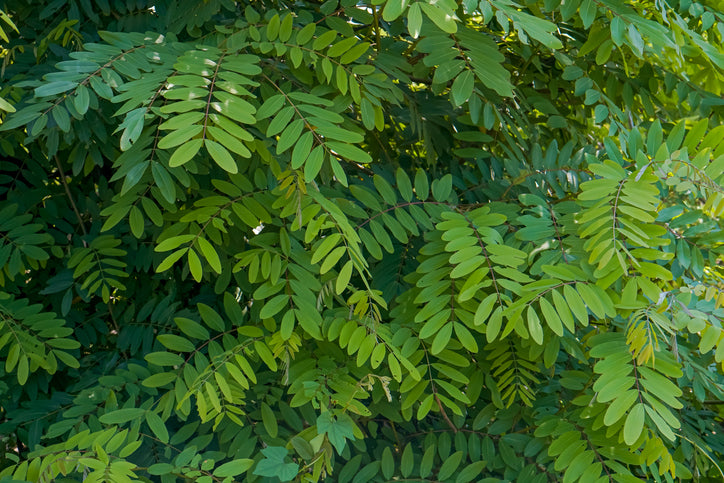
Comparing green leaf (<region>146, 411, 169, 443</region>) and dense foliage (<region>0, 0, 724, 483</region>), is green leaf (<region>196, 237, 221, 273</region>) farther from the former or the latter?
green leaf (<region>146, 411, 169, 443</region>)

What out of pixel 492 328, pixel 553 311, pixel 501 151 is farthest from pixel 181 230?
pixel 501 151

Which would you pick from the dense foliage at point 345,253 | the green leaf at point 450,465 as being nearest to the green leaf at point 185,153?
the dense foliage at point 345,253

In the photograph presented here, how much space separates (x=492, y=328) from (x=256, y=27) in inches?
34.5

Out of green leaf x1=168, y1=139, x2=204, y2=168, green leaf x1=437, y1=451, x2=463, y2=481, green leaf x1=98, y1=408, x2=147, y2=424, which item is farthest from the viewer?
green leaf x1=437, y1=451, x2=463, y2=481

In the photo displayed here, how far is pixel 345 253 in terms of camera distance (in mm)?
1515

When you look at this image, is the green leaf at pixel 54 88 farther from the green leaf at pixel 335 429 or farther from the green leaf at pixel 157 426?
the green leaf at pixel 335 429

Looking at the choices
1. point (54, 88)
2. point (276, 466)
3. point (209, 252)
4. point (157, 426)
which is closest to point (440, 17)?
point (209, 252)

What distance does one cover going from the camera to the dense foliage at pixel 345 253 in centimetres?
128

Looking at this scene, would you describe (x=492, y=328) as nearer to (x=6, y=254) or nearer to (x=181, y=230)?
(x=181, y=230)

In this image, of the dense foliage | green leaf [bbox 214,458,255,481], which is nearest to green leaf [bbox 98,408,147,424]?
the dense foliage

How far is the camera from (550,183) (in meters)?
1.66

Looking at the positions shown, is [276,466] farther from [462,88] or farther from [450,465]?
[462,88]

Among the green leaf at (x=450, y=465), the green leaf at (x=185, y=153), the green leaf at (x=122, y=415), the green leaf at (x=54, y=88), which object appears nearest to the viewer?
the green leaf at (x=185, y=153)

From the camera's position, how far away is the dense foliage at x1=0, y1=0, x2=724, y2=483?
1277 millimetres
